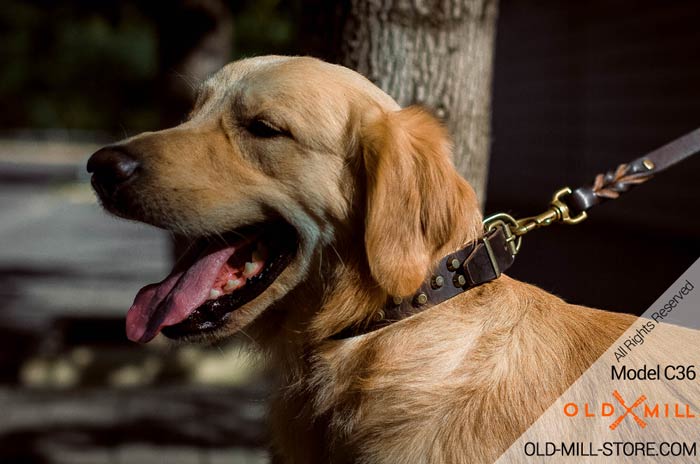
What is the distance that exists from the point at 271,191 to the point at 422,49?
4.23 feet

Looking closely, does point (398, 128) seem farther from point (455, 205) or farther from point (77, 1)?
point (77, 1)

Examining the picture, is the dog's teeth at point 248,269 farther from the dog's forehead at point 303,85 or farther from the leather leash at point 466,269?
the dog's forehead at point 303,85

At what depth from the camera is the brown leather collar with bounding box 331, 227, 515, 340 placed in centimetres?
280

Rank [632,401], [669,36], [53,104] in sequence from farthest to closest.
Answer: [53,104] < [669,36] < [632,401]

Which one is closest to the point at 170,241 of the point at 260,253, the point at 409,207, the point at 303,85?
the point at 260,253

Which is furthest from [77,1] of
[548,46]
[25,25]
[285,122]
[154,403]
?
[25,25]

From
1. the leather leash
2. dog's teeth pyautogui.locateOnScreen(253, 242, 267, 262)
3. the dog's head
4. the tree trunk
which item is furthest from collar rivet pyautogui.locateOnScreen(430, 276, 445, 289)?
the tree trunk

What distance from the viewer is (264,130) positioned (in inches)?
121

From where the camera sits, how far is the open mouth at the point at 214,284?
2.98 meters

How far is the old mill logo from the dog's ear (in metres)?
0.63

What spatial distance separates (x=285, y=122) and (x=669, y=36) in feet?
34.5

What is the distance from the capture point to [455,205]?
283cm

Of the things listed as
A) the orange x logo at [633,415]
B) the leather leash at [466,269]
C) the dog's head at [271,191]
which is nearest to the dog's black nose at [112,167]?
the dog's head at [271,191]

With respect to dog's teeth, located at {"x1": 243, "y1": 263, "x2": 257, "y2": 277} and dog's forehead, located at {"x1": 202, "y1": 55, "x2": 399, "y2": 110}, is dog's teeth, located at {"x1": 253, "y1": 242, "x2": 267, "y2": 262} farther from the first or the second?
dog's forehead, located at {"x1": 202, "y1": 55, "x2": 399, "y2": 110}
